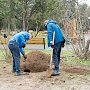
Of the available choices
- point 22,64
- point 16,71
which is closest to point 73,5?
point 22,64

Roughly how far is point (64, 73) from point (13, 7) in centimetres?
1426

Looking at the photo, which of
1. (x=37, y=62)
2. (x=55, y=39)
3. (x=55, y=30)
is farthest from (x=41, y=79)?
(x=37, y=62)

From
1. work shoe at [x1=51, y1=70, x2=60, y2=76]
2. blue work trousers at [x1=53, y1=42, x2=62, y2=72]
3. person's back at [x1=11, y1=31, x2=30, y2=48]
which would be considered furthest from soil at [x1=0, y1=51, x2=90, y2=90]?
person's back at [x1=11, y1=31, x2=30, y2=48]

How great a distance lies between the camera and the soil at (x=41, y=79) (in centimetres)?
992

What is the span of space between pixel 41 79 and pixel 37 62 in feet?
7.42

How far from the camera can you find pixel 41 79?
10.9 meters

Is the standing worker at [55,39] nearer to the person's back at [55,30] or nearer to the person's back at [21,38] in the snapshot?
the person's back at [55,30]

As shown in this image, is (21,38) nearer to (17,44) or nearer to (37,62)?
(17,44)

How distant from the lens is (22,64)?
1316 centimetres

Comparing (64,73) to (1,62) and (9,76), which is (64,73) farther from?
(1,62)

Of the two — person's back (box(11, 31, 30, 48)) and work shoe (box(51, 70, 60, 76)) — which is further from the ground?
person's back (box(11, 31, 30, 48))

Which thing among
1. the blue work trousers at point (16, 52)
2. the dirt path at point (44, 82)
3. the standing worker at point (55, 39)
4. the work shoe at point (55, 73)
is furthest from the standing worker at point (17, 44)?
the work shoe at point (55, 73)

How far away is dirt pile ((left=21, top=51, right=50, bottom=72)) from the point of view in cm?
1276

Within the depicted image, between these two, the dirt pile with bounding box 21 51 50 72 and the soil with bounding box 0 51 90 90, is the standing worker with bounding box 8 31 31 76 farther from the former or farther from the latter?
the dirt pile with bounding box 21 51 50 72
